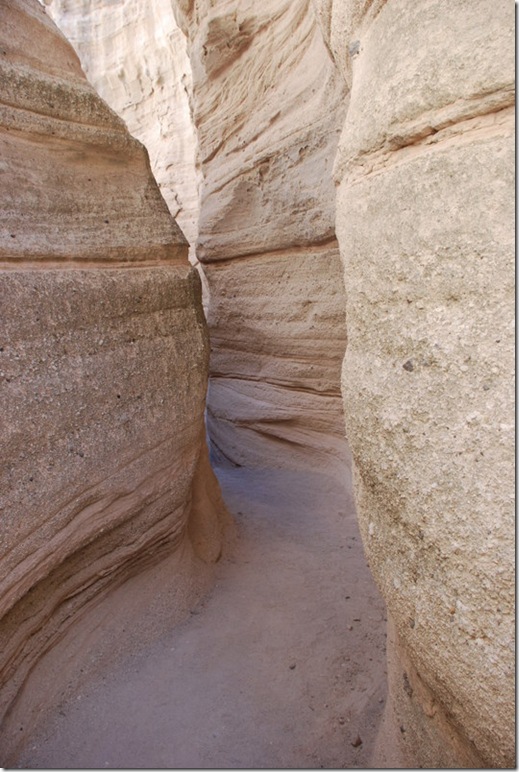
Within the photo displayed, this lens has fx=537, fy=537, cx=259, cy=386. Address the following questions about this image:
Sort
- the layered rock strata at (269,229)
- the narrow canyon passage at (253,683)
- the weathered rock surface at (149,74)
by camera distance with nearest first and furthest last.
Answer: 1. the narrow canyon passage at (253,683)
2. the layered rock strata at (269,229)
3. the weathered rock surface at (149,74)

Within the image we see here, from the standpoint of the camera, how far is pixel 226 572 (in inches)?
126

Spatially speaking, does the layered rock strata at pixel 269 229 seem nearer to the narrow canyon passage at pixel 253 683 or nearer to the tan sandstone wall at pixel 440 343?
the narrow canyon passage at pixel 253 683

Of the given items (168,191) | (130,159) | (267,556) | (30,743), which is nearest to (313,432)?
(267,556)

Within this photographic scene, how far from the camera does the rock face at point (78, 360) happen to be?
216 cm

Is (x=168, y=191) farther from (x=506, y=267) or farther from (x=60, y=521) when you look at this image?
(x=506, y=267)

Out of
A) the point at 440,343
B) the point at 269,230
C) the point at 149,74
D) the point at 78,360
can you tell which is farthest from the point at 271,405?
the point at 149,74

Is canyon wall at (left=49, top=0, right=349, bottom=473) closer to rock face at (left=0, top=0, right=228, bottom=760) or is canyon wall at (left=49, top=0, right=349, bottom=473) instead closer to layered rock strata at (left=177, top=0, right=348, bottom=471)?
layered rock strata at (left=177, top=0, right=348, bottom=471)

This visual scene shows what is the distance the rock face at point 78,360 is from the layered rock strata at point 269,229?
1.48 m

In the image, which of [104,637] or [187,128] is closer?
[104,637]

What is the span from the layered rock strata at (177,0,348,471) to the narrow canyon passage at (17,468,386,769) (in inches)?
53.6

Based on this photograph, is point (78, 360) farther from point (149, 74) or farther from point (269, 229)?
point (149, 74)

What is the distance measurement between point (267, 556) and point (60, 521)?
1.49 m

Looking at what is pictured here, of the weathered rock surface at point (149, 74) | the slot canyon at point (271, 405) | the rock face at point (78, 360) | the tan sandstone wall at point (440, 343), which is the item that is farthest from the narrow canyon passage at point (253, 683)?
the weathered rock surface at point (149, 74)

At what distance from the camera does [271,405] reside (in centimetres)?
465
